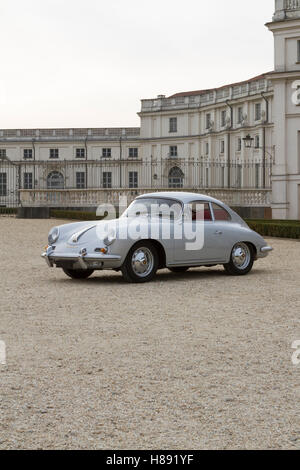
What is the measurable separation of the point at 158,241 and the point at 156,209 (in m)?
0.86

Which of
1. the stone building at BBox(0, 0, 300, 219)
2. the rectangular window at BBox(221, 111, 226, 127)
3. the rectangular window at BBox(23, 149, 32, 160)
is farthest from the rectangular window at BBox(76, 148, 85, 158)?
the rectangular window at BBox(221, 111, 226, 127)

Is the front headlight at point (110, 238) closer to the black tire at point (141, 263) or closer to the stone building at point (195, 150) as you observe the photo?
the black tire at point (141, 263)

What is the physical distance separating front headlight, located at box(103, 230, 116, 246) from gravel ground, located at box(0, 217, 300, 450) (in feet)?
2.02

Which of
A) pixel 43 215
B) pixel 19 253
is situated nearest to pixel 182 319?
pixel 19 253

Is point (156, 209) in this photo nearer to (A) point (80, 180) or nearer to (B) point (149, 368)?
(B) point (149, 368)

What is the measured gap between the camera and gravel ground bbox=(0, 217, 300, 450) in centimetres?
389

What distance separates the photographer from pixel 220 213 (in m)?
11.5

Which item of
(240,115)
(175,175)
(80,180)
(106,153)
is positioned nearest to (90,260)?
(240,115)

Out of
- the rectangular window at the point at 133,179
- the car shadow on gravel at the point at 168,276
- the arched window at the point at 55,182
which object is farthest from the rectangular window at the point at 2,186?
the car shadow on gravel at the point at 168,276

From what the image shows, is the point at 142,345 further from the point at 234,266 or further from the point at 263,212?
the point at 263,212

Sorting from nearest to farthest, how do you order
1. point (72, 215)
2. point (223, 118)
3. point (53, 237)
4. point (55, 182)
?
point (53, 237), point (72, 215), point (223, 118), point (55, 182)

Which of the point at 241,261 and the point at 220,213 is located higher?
the point at 220,213

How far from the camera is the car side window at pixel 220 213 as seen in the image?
11398mm
